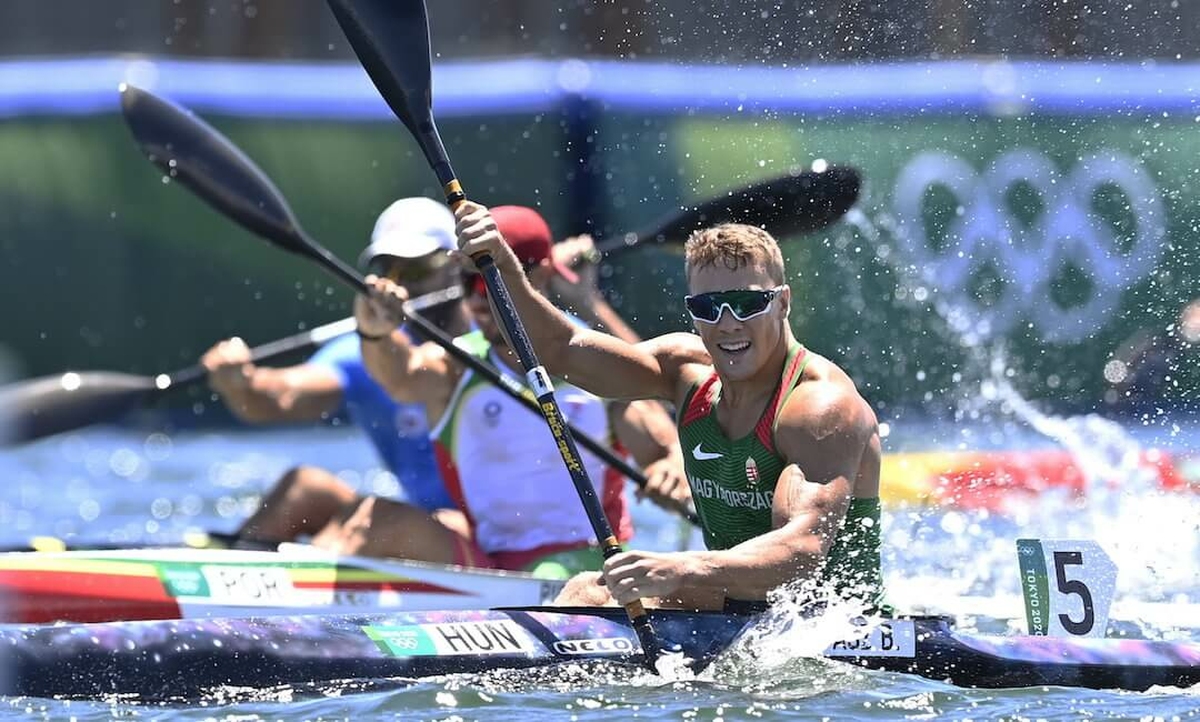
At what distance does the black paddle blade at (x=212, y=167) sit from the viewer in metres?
7.22

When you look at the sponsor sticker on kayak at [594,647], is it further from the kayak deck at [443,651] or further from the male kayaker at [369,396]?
the male kayaker at [369,396]

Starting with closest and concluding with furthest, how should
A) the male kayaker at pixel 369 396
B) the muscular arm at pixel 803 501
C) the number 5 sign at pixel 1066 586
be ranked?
the muscular arm at pixel 803 501, the number 5 sign at pixel 1066 586, the male kayaker at pixel 369 396

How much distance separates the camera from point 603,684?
468 cm

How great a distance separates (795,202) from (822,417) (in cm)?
212

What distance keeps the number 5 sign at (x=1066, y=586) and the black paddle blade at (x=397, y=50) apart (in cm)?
204

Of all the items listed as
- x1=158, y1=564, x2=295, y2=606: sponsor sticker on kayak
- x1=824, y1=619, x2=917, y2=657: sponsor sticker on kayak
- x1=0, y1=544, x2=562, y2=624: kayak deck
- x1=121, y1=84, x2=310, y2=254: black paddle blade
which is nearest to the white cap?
x1=121, y1=84, x2=310, y2=254: black paddle blade

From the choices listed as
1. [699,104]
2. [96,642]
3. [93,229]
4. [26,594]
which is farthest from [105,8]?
[96,642]

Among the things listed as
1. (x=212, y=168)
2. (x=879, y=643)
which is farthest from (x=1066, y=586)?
(x=212, y=168)

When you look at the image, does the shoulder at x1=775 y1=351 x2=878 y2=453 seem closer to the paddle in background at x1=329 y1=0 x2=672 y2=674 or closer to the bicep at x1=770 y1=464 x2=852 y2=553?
the bicep at x1=770 y1=464 x2=852 y2=553

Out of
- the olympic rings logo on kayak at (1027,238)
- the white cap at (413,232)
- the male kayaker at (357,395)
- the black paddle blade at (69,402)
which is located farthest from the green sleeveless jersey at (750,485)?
the olympic rings logo on kayak at (1027,238)

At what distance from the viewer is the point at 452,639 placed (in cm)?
474

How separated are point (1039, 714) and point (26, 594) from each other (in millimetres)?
3361

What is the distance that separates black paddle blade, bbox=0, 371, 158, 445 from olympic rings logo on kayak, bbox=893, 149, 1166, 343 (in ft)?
16.2

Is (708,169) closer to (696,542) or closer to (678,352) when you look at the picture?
(696,542)
